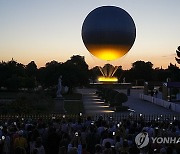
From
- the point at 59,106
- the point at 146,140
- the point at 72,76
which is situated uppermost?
the point at 72,76

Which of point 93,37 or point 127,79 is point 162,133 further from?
point 127,79

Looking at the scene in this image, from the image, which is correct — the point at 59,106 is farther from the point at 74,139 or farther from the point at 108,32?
the point at 74,139

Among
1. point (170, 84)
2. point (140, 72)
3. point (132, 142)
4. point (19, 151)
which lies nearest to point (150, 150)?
point (132, 142)

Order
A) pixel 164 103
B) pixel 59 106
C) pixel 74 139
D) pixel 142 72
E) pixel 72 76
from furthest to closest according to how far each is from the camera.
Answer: pixel 142 72, pixel 72 76, pixel 164 103, pixel 59 106, pixel 74 139

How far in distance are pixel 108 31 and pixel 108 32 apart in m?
0.09

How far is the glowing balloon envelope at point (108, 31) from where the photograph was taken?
36875mm

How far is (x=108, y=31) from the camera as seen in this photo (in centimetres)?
3678

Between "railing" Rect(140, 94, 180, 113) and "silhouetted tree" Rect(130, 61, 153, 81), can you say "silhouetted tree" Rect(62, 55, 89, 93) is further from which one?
"silhouetted tree" Rect(130, 61, 153, 81)

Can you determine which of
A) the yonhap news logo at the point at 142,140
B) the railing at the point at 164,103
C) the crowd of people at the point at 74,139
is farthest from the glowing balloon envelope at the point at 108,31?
the yonhap news logo at the point at 142,140

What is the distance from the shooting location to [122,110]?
3522 cm

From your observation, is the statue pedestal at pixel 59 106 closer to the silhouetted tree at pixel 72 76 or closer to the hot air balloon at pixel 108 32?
the hot air balloon at pixel 108 32

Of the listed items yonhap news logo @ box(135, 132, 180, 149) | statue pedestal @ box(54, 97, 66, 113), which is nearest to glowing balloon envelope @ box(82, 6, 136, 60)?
statue pedestal @ box(54, 97, 66, 113)

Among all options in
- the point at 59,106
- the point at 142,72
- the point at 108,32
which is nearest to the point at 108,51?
the point at 108,32

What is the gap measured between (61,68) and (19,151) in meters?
52.1
